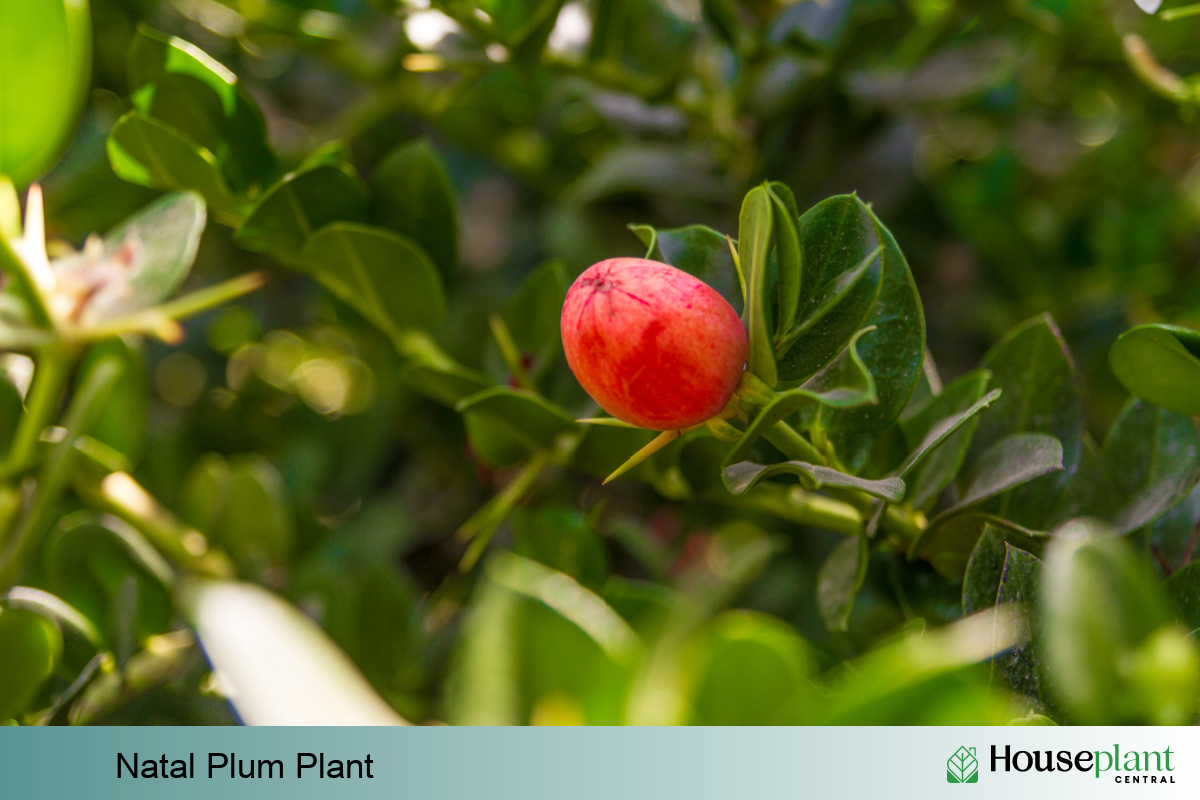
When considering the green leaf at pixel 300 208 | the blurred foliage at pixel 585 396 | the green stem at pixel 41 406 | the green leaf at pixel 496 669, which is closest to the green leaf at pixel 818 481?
the blurred foliage at pixel 585 396

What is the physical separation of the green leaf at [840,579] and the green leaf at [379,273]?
0.98ft

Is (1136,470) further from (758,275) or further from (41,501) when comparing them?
(41,501)

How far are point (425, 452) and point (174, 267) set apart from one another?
0.55m

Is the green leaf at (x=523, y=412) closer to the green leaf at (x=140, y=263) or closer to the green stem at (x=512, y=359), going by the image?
the green stem at (x=512, y=359)

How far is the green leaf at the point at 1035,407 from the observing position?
432 mm

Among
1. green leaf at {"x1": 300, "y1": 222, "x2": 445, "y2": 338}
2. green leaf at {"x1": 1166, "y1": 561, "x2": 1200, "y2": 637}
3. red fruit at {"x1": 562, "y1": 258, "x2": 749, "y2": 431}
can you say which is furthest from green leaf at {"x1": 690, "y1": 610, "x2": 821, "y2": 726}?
green leaf at {"x1": 300, "y1": 222, "x2": 445, "y2": 338}

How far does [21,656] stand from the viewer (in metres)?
0.44

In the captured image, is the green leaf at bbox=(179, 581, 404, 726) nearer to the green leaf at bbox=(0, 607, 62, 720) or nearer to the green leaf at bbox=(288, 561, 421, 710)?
the green leaf at bbox=(0, 607, 62, 720)

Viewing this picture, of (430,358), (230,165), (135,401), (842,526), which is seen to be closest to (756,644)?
(842,526)

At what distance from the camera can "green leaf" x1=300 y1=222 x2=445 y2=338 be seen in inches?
19.7

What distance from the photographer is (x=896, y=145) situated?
2.47ft

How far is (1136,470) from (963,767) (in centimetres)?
23

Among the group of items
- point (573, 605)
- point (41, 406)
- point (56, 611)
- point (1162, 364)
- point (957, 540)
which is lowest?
point (56, 611)

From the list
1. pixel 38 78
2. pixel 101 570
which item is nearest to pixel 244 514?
pixel 101 570
